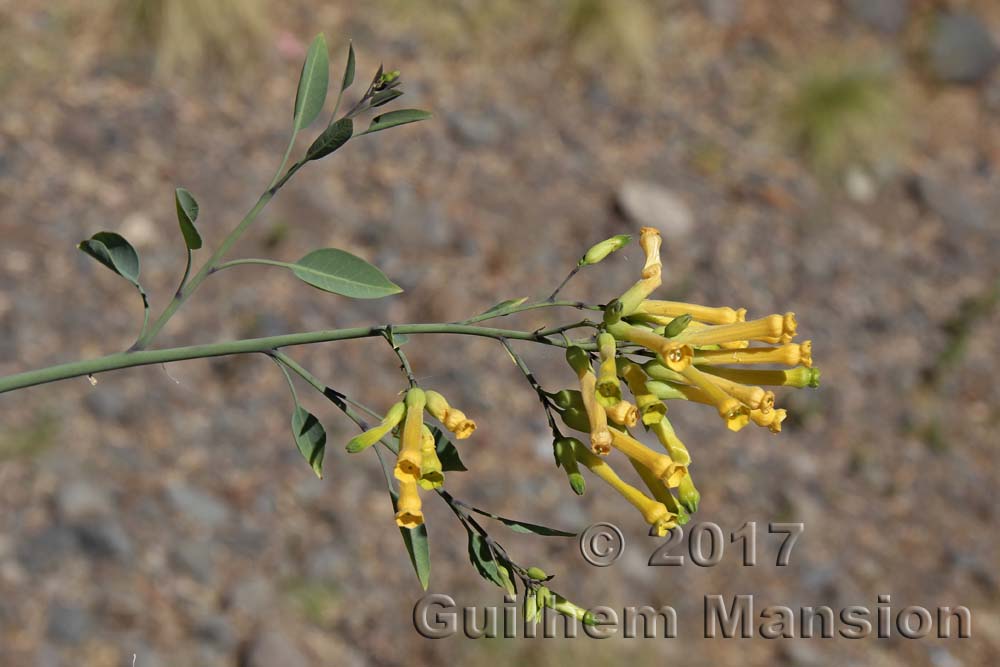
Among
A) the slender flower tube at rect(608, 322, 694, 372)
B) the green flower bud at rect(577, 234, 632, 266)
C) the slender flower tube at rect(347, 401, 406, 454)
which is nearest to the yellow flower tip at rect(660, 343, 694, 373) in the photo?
the slender flower tube at rect(608, 322, 694, 372)

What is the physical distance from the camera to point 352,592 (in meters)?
4.04

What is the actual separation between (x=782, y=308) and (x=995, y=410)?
1.22 meters

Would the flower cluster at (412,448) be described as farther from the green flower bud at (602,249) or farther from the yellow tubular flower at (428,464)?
→ the green flower bud at (602,249)

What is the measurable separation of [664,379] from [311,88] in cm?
66

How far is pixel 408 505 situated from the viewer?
127 centimetres

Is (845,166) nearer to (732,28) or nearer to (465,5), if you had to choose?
(732,28)

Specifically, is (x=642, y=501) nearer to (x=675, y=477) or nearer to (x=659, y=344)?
(x=675, y=477)

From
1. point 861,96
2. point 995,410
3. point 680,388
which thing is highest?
point 861,96

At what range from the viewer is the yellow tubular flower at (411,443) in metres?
1.31

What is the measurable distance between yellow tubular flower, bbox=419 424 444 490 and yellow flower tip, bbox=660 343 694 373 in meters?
0.32

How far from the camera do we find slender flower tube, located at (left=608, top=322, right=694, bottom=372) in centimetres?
127

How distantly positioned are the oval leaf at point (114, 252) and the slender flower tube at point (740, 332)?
757 mm

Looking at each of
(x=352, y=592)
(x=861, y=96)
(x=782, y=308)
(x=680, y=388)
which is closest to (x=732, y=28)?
(x=861, y=96)

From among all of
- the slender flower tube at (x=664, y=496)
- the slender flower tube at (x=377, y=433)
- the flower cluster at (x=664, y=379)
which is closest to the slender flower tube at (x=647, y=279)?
the flower cluster at (x=664, y=379)
